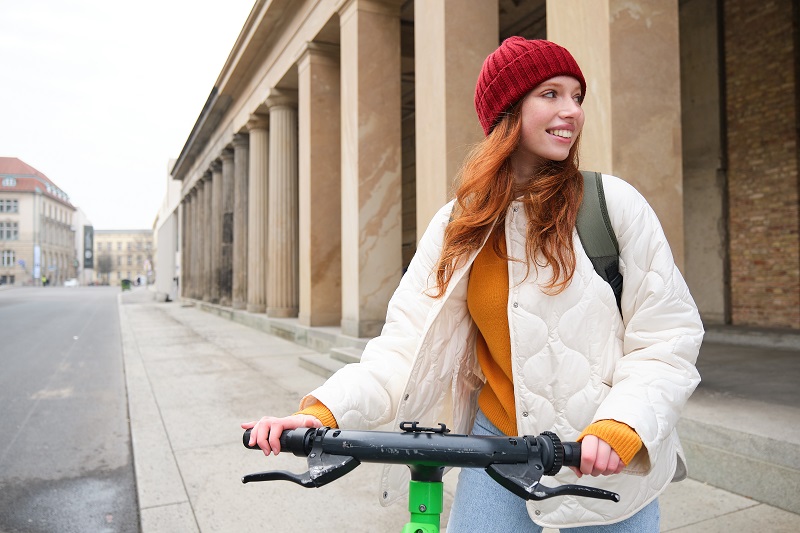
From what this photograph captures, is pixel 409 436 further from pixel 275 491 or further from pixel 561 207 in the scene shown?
pixel 275 491

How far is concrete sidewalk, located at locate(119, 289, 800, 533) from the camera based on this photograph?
350cm

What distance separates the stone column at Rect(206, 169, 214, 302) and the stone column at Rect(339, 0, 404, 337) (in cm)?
1726

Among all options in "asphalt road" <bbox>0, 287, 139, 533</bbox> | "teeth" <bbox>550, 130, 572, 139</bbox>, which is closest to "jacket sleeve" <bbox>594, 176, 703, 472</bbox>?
"teeth" <bbox>550, 130, 572, 139</bbox>

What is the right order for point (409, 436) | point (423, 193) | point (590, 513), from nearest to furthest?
1. point (409, 436)
2. point (590, 513)
3. point (423, 193)

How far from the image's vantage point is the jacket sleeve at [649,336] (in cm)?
134

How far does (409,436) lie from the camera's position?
1.22m

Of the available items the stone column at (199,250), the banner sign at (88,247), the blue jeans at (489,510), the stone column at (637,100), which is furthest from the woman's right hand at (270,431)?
the banner sign at (88,247)

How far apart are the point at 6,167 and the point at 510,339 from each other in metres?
122

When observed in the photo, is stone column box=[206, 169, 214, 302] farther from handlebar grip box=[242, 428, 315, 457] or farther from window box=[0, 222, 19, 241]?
window box=[0, 222, 19, 241]

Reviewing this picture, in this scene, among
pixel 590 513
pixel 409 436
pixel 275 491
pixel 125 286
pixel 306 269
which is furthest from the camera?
pixel 125 286

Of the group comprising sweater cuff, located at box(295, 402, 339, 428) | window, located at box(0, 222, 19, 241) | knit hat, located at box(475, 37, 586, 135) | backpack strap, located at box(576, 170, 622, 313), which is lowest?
sweater cuff, located at box(295, 402, 339, 428)

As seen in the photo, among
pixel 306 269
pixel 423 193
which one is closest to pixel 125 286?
pixel 306 269

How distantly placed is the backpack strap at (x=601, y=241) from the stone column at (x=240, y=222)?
64.3 feet

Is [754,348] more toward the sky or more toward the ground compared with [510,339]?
more toward the ground
